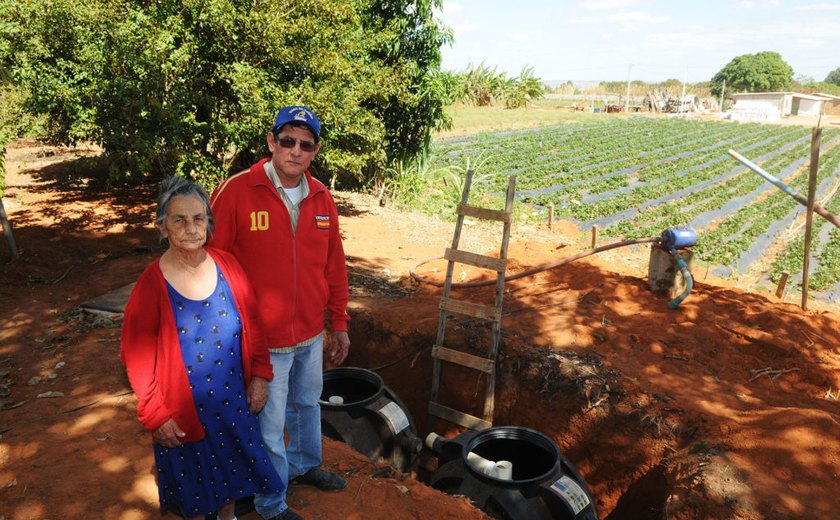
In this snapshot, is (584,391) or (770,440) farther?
(584,391)

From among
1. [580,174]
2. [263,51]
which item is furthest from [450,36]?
[580,174]

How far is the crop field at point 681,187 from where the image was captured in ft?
36.5

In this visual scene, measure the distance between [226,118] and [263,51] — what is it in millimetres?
1111

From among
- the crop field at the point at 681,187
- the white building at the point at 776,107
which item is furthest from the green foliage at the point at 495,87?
the white building at the point at 776,107

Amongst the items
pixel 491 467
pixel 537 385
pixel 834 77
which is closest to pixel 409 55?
pixel 537 385

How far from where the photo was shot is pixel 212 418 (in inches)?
90.4

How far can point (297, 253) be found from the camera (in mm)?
2764

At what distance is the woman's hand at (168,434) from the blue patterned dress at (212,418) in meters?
0.07

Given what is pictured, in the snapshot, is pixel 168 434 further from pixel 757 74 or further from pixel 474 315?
pixel 757 74

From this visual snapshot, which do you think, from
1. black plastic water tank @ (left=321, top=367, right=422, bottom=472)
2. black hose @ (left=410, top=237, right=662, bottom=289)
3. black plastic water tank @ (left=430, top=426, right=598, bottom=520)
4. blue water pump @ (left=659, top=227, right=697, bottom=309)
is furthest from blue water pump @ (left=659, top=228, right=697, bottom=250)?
black plastic water tank @ (left=321, top=367, right=422, bottom=472)

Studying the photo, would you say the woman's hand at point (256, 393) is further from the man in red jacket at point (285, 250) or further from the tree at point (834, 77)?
the tree at point (834, 77)

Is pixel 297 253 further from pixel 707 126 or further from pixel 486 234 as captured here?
pixel 707 126

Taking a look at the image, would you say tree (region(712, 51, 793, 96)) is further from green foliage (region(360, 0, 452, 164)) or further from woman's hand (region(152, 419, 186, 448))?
woman's hand (region(152, 419, 186, 448))

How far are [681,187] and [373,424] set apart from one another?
608 inches
